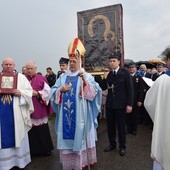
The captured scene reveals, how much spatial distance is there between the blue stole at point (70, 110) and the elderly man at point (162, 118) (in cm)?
166

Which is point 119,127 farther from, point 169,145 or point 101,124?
point 101,124

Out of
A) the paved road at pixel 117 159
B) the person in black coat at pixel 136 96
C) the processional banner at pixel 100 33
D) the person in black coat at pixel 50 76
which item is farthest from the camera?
the person in black coat at pixel 50 76

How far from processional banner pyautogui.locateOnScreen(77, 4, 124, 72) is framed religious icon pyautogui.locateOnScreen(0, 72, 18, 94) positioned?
388 cm

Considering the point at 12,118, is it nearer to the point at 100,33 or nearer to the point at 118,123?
the point at 118,123

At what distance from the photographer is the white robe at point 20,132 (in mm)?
4680

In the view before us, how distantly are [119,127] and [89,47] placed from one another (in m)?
3.47

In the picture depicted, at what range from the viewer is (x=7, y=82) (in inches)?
187

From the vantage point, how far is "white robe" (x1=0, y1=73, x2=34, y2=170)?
4.68 meters

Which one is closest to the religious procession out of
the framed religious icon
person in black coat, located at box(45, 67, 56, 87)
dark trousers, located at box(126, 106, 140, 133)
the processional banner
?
the framed religious icon

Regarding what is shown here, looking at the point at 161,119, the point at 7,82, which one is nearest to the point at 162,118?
the point at 161,119

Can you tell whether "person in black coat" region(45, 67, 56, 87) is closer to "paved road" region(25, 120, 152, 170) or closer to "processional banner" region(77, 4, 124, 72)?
"processional banner" region(77, 4, 124, 72)

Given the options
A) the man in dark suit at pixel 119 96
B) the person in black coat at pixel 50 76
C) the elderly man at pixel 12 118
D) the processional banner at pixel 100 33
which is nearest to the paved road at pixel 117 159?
the man in dark suit at pixel 119 96

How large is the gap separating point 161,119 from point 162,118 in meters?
0.02

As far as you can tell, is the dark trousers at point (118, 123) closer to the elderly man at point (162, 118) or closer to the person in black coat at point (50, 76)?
the elderly man at point (162, 118)
